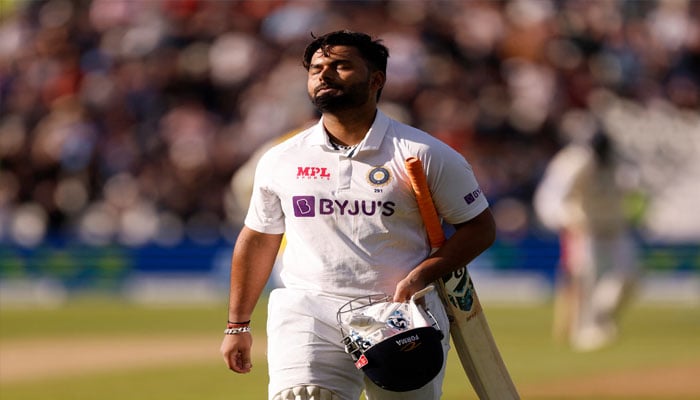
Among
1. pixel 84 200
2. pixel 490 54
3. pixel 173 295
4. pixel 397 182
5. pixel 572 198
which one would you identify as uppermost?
pixel 490 54

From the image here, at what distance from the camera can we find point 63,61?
84.9ft

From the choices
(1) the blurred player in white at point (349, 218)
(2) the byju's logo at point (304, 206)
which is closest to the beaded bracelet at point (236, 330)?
(1) the blurred player in white at point (349, 218)

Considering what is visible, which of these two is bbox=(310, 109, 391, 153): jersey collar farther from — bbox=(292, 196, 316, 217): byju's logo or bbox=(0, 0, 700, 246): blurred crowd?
bbox=(0, 0, 700, 246): blurred crowd

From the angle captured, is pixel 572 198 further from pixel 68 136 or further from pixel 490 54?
pixel 68 136

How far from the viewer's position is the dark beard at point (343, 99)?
550 cm

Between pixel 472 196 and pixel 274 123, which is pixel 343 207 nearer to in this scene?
pixel 472 196

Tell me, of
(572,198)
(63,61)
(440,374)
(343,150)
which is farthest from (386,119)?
(63,61)

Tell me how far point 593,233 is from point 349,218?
10210 mm

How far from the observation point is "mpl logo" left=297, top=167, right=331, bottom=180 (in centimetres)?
562

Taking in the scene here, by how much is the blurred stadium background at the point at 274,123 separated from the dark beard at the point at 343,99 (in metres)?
15.9

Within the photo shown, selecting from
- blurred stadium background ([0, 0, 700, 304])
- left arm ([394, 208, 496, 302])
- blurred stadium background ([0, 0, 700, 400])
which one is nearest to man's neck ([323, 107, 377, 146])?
left arm ([394, 208, 496, 302])

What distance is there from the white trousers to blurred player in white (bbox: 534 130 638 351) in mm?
9625

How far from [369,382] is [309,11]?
19.3 metres

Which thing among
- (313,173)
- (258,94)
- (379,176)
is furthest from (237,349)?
(258,94)
